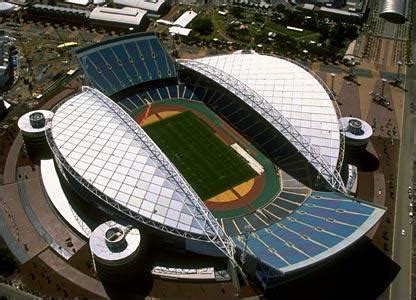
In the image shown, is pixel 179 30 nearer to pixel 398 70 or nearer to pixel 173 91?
pixel 173 91

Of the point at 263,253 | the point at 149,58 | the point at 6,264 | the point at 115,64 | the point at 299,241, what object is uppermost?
the point at 149,58

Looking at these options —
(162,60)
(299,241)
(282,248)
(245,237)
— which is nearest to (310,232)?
(299,241)

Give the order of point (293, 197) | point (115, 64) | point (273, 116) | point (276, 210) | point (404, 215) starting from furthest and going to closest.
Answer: point (115, 64) < point (273, 116) < point (404, 215) < point (293, 197) < point (276, 210)

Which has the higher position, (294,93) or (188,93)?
(294,93)

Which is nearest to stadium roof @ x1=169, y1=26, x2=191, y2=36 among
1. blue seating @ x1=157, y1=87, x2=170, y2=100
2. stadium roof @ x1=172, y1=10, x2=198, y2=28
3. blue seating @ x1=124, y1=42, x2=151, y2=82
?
stadium roof @ x1=172, y1=10, x2=198, y2=28

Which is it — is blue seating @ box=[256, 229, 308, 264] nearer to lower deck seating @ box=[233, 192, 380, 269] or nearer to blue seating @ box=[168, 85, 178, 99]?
lower deck seating @ box=[233, 192, 380, 269]

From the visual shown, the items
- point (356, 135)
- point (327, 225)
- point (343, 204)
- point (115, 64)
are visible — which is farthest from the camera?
→ point (115, 64)
